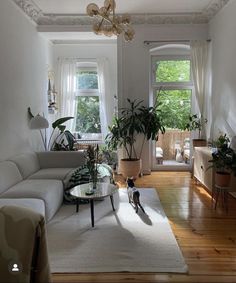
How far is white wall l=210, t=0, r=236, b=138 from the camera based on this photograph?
15.5 ft

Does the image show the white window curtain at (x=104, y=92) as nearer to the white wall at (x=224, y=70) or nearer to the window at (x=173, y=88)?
the window at (x=173, y=88)

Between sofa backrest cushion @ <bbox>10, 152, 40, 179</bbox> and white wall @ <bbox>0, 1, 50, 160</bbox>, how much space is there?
0.20 metres

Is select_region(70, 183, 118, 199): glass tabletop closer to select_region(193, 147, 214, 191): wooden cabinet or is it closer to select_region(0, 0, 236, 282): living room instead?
select_region(0, 0, 236, 282): living room

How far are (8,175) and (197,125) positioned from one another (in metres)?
4.04

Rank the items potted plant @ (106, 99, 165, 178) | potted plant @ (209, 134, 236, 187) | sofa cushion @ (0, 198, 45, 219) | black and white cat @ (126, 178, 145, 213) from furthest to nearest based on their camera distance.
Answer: potted plant @ (106, 99, 165, 178), potted plant @ (209, 134, 236, 187), black and white cat @ (126, 178, 145, 213), sofa cushion @ (0, 198, 45, 219)

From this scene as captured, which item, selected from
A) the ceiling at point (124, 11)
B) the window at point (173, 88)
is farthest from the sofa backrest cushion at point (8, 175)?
the window at point (173, 88)

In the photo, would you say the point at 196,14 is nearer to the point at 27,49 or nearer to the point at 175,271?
the point at 27,49

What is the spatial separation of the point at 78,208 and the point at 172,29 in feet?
13.9

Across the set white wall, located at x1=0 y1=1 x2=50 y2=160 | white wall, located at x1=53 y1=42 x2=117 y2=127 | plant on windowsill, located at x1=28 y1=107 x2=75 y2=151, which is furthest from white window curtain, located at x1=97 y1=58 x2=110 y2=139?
white wall, located at x1=0 y1=1 x2=50 y2=160

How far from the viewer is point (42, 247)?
154 cm

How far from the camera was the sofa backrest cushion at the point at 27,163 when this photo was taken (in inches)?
176

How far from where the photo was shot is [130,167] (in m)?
5.89

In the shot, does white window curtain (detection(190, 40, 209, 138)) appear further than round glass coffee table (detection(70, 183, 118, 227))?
Yes

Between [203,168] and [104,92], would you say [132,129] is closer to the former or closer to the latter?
[203,168]
